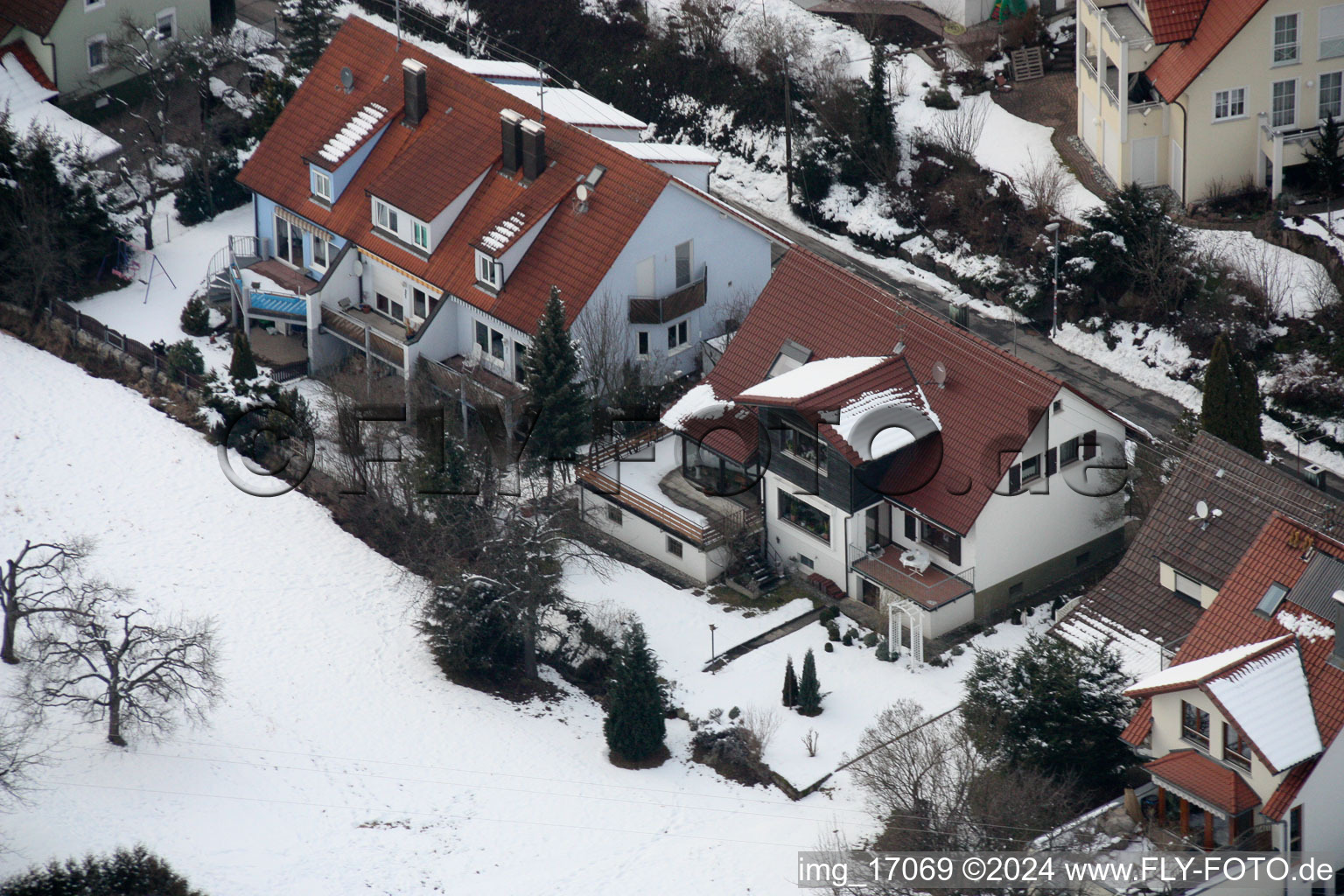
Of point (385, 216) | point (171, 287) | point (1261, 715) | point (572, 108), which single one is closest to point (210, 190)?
point (171, 287)

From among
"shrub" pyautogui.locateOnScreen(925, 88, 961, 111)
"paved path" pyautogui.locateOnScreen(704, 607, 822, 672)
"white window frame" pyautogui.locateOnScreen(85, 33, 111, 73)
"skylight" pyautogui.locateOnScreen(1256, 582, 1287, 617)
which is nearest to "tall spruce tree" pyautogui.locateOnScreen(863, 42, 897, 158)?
"shrub" pyautogui.locateOnScreen(925, 88, 961, 111)

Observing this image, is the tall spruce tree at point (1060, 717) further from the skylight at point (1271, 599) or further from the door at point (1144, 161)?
the door at point (1144, 161)

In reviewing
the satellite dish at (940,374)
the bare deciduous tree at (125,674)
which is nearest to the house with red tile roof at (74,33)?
the bare deciduous tree at (125,674)

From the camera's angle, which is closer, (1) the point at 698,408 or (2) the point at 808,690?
(2) the point at 808,690

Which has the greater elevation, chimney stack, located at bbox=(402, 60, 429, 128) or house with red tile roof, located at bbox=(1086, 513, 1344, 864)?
chimney stack, located at bbox=(402, 60, 429, 128)

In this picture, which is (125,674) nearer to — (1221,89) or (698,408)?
(698,408)

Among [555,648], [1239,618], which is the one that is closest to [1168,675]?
[1239,618]

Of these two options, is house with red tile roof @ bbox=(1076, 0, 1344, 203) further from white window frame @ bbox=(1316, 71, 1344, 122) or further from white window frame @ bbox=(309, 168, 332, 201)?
white window frame @ bbox=(309, 168, 332, 201)
